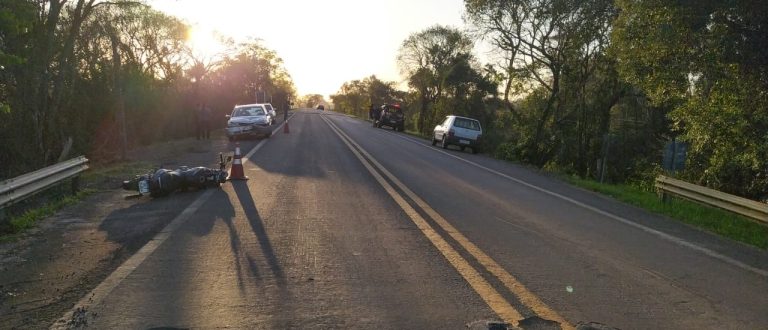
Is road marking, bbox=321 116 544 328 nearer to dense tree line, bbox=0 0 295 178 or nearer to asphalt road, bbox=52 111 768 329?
asphalt road, bbox=52 111 768 329

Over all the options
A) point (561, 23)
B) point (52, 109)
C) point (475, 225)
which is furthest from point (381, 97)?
point (475, 225)

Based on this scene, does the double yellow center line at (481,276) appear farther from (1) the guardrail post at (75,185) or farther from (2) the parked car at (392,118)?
(2) the parked car at (392,118)

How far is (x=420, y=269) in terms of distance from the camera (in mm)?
5496

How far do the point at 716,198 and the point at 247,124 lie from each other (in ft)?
60.7

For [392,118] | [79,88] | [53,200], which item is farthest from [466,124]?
[392,118]

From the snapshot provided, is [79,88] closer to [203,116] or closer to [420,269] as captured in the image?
[203,116]

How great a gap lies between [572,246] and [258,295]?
3.76m

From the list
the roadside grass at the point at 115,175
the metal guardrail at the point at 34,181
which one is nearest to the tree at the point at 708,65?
the metal guardrail at the point at 34,181

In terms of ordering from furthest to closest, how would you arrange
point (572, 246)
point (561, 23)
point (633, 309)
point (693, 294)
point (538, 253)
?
point (561, 23)
point (572, 246)
point (538, 253)
point (693, 294)
point (633, 309)

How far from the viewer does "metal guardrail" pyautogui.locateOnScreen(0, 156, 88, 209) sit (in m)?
7.15

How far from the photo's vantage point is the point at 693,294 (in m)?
5.08

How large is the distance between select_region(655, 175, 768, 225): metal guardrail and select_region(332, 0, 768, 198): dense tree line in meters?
1.48

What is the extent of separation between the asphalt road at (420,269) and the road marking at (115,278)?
2 centimetres

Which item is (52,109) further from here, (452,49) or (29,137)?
(452,49)
